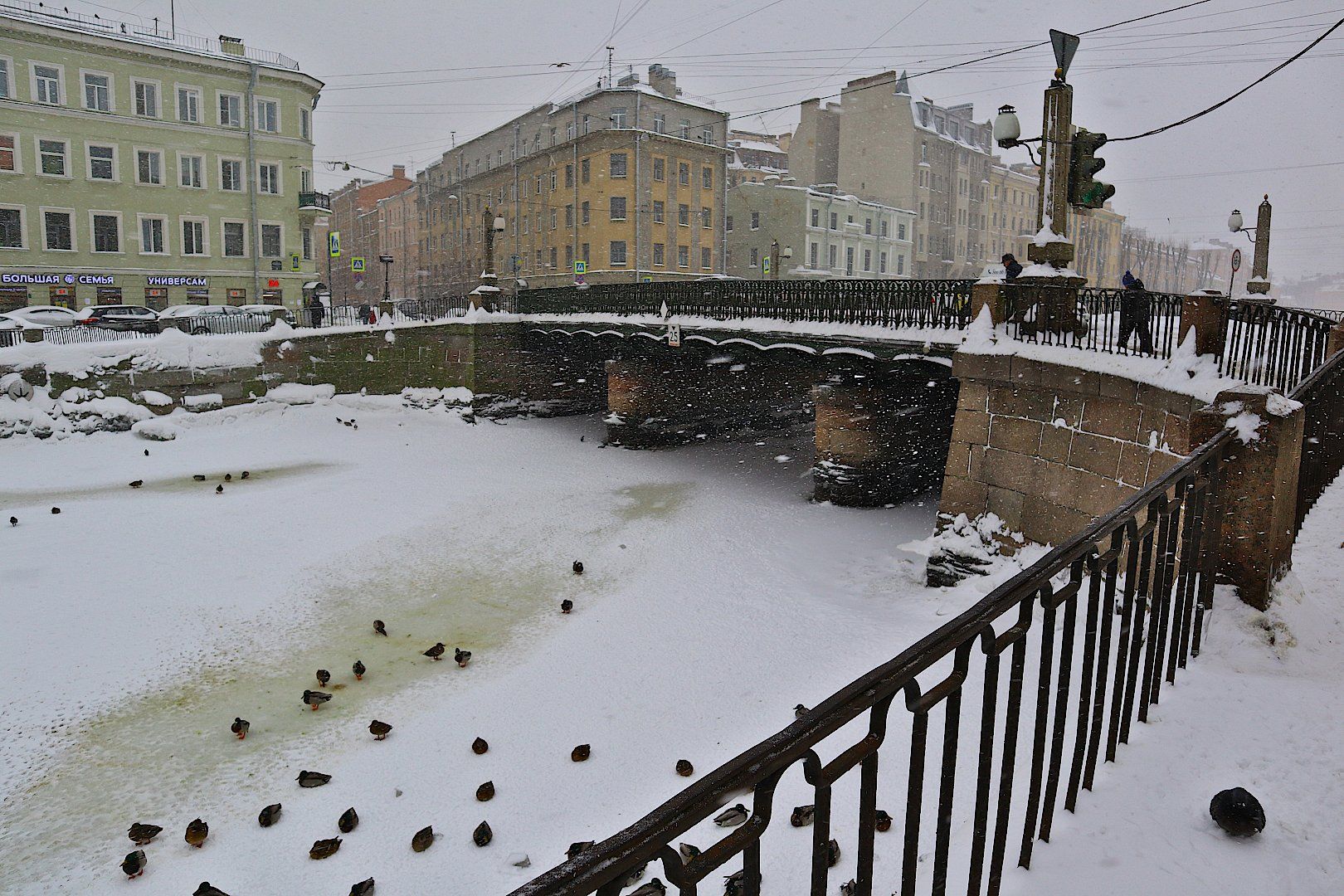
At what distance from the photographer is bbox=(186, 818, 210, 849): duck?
765cm

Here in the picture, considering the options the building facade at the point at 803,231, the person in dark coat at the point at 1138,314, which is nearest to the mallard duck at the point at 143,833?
the person in dark coat at the point at 1138,314

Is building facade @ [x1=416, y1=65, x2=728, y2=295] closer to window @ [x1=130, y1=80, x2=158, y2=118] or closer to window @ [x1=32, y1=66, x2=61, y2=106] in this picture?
window @ [x1=130, y1=80, x2=158, y2=118]

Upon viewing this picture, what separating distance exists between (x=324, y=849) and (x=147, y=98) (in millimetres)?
39536

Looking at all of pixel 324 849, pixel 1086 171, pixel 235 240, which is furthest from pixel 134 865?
pixel 235 240

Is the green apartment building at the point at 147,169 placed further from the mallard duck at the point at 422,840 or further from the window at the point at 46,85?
the mallard duck at the point at 422,840

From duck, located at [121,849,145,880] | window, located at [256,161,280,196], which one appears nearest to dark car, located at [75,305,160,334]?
window, located at [256,161,280,196]

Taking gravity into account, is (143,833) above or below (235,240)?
below

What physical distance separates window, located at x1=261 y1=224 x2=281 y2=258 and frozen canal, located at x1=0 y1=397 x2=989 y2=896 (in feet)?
58.4

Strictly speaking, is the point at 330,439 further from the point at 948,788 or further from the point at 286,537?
the point at 948,788

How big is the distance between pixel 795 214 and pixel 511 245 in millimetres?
20067

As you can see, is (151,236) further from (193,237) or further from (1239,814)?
(1239,814)

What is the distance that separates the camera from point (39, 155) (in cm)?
3425

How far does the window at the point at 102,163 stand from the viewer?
35.2 metres

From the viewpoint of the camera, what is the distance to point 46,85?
3412 cm
